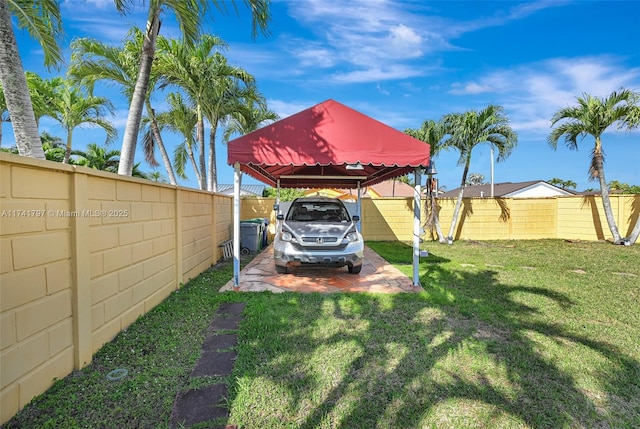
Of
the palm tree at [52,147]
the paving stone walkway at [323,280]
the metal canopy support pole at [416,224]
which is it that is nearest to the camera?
the paving stone walkway at [323,280]

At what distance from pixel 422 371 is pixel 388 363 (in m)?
0.32

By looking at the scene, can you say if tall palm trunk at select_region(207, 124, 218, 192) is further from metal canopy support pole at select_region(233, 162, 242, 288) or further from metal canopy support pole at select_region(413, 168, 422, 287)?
metal canopy support pole at select_region(413, 168, 422, 287)

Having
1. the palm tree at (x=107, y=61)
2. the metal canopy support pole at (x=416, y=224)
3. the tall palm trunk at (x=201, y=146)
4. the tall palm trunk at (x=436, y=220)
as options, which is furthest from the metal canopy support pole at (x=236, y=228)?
the tall palm trunk at (x=436, y=220)

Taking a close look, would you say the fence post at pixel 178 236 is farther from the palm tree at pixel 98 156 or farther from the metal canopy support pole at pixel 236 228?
the palm tree at pixel 98 156

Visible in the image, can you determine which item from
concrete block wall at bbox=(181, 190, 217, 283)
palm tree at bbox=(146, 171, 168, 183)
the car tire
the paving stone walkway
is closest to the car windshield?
the car tire

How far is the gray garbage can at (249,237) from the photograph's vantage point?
31.0ft

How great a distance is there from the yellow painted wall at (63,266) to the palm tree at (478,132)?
35.1 feet

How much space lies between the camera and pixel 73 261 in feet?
8.80

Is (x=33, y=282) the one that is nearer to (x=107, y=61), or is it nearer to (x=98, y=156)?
(x=107, y=61)

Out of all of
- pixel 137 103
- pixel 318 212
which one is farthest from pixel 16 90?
pixel 318 212

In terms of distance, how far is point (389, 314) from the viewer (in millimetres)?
4219

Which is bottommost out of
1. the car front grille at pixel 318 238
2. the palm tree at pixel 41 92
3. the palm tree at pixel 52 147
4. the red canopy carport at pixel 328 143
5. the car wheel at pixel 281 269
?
the car wheel at pixel 281 269

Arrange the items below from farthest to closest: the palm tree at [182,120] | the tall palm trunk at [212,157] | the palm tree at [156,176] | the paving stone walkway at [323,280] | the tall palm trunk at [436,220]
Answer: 1. the palm tree at [156,176]
2. the palm tree at [182,120]
3. the tall palm trunk at [212,157]
4. the tall palm trunk at [436,220]
5. the paving stone walkway at [323,280]

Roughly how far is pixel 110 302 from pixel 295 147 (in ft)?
10.9
